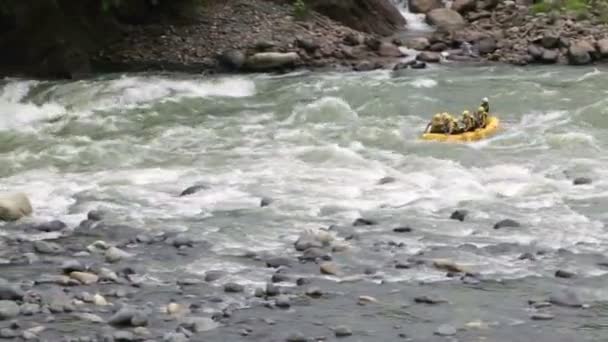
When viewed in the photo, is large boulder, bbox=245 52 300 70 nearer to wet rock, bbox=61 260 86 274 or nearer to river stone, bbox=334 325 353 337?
wet rock, bbox=61 260 86 274

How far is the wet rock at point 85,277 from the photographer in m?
7.27

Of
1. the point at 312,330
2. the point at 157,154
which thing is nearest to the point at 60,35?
the point at 157,154

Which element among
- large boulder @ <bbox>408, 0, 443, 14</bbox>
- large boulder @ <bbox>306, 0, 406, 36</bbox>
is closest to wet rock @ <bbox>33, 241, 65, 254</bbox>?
large boulder @ <bbox>306, 0, 406, 36</bbox>

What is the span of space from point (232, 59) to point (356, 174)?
826 cm

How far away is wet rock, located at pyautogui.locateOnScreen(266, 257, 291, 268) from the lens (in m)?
7.66

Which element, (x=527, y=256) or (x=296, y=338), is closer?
(x=296, y=338)

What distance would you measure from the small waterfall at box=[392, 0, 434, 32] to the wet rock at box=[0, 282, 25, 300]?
55.3 feet

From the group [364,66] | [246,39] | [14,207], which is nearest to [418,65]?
[364,66]

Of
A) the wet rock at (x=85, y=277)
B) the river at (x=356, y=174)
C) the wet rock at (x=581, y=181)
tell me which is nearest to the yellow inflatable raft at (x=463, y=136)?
the river at (x=356, y=174)

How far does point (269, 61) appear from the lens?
18.5 m

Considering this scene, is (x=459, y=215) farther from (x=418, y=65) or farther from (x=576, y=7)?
(x=576, y=7)

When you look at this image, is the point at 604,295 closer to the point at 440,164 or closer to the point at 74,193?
the point at 440,164

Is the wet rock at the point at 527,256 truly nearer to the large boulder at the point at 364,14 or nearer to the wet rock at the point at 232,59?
the wet rock at the point at 232,59

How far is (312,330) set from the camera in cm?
636
